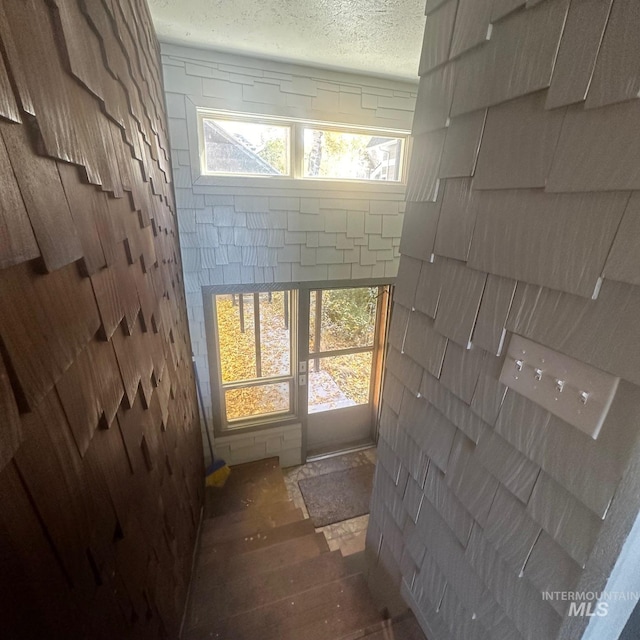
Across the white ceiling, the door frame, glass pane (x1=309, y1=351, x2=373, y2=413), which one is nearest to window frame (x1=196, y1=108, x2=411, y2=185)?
the white ceiling

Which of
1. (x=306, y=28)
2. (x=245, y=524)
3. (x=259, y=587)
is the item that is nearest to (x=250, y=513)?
(x=245, y=524)

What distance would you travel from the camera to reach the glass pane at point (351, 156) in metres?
2.24

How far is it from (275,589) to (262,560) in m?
0.23

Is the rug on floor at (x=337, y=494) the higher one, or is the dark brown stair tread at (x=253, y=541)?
the dark brown stair tread at (x=253, y=541)

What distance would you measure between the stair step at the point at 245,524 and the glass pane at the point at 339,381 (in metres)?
0.97

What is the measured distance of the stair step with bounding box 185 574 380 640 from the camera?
53.7 inches

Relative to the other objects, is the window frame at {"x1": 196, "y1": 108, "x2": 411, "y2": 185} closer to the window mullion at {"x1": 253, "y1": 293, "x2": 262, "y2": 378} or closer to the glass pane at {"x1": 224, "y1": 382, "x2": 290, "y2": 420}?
the window mullion at {"x1": 253, "y1": 293, "x2": 262, "y2": 378}

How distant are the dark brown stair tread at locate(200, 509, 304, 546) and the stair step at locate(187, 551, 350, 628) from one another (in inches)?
16.1

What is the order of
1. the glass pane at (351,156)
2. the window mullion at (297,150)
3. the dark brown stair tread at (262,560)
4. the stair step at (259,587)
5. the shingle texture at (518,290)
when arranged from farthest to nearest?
the glass pane at (351,156) → the window mullion at (297,150) → the dark brown stair tread at (262,560) → the stair step at (259,587) → the shingle texture at (518,290)

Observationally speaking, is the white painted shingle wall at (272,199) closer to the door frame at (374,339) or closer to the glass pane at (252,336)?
the door frame at (374,339)

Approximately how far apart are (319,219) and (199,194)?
0.88 m

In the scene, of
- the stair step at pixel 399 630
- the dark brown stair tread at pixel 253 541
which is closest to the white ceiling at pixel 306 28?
the stair step at pixel 399 630

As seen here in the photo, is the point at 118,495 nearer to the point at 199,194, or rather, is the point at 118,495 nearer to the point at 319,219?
the point at 199,194

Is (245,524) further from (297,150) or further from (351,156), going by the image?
(351,156)
